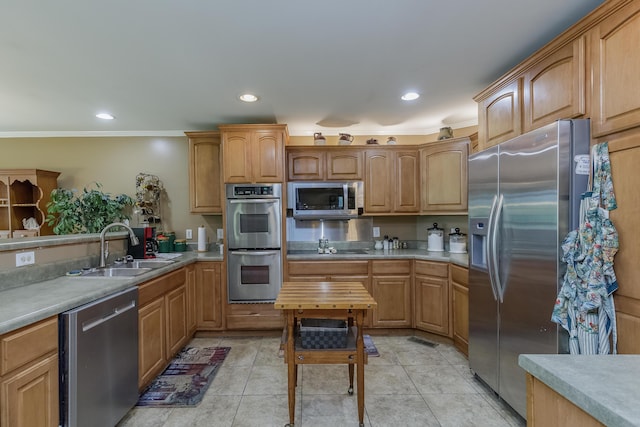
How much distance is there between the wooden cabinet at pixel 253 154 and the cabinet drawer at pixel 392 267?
1452mm

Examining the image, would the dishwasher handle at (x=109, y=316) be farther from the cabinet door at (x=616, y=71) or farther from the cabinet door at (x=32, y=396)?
the cabinet door at (x=616, y=71)

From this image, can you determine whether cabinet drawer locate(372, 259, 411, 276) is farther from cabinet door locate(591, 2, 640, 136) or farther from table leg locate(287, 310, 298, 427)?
cabinet door locate(591, 2, 640, 136)

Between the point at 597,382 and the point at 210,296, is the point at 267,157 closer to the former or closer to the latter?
the point at 210,296

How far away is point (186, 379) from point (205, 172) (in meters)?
2.19

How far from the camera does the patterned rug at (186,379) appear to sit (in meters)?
2.10

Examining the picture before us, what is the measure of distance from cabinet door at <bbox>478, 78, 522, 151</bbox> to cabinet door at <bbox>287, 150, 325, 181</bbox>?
176 cm

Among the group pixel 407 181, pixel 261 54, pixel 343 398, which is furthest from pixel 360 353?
pixel 407 181

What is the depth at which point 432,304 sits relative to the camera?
10.0 feet

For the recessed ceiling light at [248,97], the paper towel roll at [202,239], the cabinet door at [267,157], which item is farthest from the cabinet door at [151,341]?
the recessed ceiling light at [248,97]

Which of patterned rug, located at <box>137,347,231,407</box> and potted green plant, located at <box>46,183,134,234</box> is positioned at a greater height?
potted green plant, located at <box>46,183,134,234</box>

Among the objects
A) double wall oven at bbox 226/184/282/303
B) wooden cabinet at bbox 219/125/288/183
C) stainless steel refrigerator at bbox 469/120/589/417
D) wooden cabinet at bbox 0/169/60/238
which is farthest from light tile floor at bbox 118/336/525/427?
wooden cabinet at bbox 0/169/60/238

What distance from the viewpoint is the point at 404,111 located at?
3.17 metres

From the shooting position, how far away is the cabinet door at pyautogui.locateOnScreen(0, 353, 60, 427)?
1.19 m

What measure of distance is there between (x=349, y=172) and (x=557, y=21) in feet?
7.22
